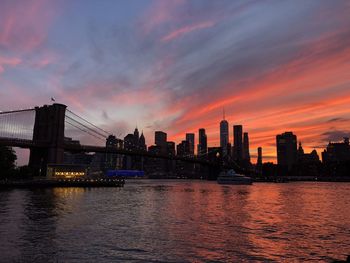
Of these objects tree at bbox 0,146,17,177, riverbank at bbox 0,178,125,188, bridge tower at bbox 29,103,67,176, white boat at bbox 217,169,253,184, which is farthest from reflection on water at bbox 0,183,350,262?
white boat at bbox 217,169,253,184

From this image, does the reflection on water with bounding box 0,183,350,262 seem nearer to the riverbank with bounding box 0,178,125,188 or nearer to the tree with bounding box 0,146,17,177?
the riverbank with bounding box 0,178,125,188

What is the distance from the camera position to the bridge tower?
11469 centimetres

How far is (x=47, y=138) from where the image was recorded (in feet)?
393

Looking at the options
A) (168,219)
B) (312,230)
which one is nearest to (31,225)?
(168,219)

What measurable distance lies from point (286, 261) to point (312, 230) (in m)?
12.6

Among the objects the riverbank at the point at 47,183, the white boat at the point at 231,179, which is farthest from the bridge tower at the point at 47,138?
the white boat at the point at 231,179

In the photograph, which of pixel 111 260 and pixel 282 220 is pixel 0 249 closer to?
pixel 111 260

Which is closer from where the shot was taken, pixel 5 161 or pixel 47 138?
pixel 5 161

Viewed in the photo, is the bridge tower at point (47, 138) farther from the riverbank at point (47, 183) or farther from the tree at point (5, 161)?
the riverbank at point (47, 183)

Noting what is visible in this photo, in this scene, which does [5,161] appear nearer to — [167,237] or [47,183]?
→ [47,183]

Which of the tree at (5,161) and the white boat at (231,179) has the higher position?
the tree at (5,161)

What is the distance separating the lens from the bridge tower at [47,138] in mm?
114688

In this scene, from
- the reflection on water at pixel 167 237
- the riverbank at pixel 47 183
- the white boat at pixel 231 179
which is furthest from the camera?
the white boat at pixel 231 179

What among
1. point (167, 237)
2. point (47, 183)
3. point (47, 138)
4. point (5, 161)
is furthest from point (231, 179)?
point (167, 237)
